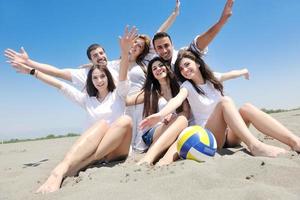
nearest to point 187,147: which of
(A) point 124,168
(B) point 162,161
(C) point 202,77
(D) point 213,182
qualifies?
(B) point 162,161

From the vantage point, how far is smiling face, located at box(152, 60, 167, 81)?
5.39 metres

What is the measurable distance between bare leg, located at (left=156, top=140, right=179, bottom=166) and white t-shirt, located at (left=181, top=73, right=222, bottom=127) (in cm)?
72

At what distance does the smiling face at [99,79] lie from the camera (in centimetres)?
518

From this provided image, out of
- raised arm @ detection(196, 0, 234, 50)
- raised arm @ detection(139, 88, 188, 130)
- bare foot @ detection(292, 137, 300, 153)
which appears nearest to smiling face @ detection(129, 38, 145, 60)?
raised arm @ detection(196, 0, 234, 50)

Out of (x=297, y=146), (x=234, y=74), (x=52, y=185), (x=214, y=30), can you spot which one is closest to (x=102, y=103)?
(x=52, y=185)

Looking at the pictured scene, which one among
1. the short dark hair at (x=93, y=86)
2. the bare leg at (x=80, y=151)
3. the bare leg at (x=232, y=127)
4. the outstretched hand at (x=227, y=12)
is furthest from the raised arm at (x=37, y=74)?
the outstretched hand at (x=227, y=12)

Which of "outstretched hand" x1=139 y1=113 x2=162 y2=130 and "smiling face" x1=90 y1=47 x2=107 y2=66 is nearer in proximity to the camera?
"outstretched hand" x1=139 y1=113 x2=162 y2=130

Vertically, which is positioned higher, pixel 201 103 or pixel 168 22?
pixel 168 22

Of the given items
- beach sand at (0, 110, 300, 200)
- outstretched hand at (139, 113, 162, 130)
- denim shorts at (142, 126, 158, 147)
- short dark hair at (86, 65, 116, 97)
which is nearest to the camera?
beach sand at (0, 110, 300, 200)

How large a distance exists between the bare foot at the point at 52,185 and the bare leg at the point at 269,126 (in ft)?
8.54

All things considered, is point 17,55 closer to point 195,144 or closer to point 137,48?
point 137,48

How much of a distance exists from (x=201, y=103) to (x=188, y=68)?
0.55 m

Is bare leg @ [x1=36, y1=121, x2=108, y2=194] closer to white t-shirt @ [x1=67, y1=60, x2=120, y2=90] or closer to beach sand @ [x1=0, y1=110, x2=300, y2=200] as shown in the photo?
beach sand @ [x1=0, y1=110, x2=300, y2=200]

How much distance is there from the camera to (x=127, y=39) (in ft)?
17.2
